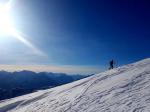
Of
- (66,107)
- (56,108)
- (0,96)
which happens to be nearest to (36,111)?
(56,108)

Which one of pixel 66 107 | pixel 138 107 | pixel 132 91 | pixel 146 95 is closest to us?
pixel 138 107

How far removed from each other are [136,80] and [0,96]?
182061 mm

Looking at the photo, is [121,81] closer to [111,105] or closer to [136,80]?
[136,80]

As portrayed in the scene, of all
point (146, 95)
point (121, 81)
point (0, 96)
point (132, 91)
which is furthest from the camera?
point (0, 96)

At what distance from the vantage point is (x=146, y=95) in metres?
14.2

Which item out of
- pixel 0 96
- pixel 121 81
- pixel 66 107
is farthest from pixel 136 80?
pixel 0 96

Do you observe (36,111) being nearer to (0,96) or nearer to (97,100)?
(97,100)

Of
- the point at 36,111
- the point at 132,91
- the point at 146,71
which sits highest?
→ the point at 146,71

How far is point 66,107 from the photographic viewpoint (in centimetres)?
1753

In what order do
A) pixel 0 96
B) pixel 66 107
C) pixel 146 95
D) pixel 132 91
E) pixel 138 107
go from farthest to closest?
pixel 0 96 → pixel 66 107 → pixel 132 91 → pixel 146 95 → pixel 138 107

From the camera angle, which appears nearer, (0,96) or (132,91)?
(132,91)

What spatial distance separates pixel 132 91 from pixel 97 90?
4020mm

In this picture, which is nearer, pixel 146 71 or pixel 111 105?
pixel 111 105

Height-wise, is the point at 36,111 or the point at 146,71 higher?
the point at 146,71
